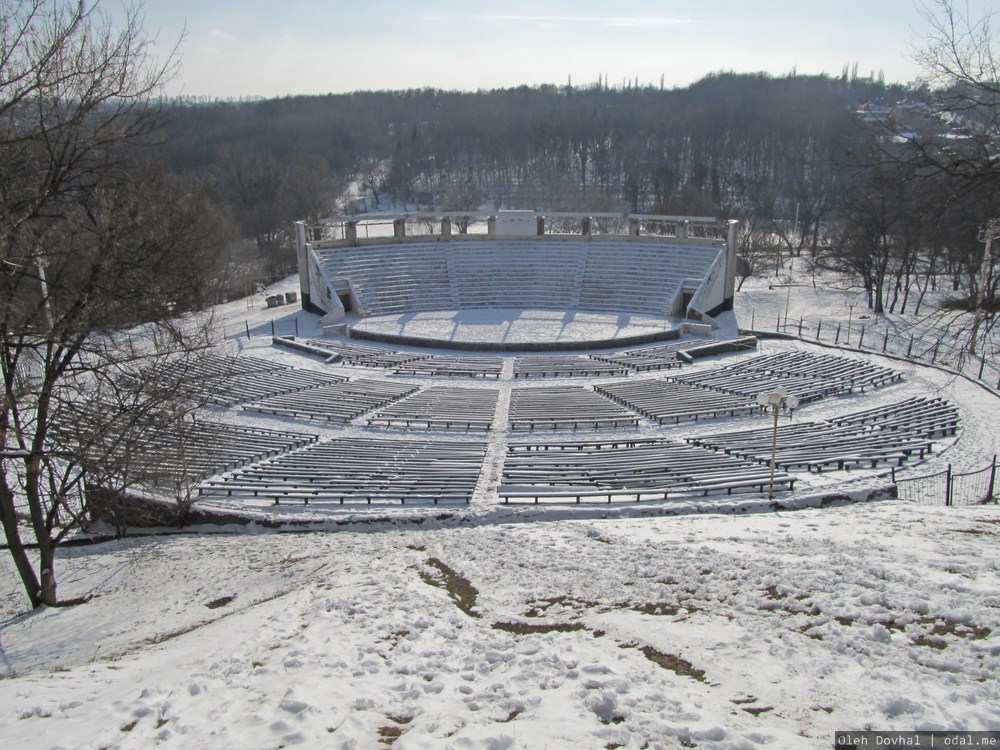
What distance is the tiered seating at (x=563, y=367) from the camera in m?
28.0

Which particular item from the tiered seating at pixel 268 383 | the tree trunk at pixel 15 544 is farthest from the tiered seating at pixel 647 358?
the tree trunk at pixel 15 544

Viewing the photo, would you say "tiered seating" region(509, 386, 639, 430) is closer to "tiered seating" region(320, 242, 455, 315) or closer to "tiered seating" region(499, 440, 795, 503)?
"tiered seating" region(499, 440, 795, 503)

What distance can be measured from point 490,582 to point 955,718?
6037 millimetres

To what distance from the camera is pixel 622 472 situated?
17.0 m

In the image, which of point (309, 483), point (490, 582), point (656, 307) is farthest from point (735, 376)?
point (490, 582)

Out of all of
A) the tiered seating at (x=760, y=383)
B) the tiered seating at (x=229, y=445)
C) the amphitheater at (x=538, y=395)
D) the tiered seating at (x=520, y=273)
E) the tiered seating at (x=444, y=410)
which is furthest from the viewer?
the tiered seating at (x=520, y=273)

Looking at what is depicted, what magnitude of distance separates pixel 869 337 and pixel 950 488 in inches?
928

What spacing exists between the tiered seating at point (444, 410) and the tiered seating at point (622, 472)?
2.89 metres

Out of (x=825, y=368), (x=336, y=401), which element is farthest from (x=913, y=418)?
(x=336, y=401)

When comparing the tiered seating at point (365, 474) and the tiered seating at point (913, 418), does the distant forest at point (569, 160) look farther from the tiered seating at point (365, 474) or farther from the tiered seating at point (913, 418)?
the tiered seating at point (365, 474)

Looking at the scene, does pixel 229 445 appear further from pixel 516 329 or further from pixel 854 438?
pixel 516 329

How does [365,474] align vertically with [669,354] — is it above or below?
below

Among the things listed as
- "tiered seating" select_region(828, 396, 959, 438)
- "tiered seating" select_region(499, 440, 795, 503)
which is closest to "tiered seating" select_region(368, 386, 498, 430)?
"tiered seating" select_region(499, 440, 795, 503)

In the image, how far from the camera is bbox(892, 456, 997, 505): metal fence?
595 inches
